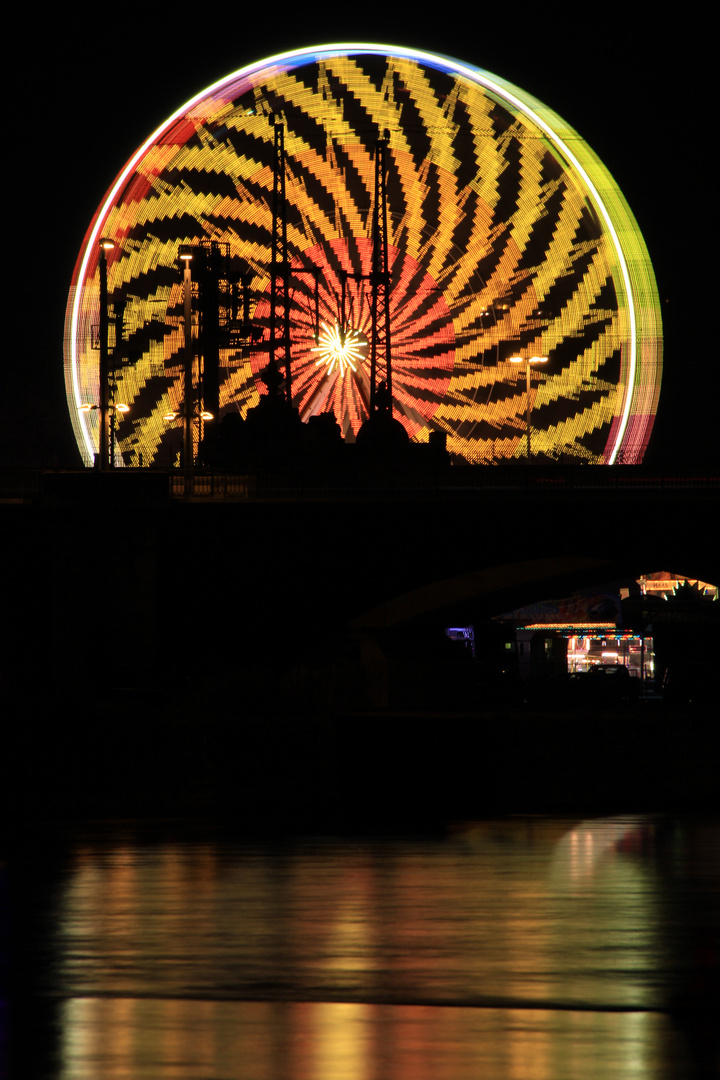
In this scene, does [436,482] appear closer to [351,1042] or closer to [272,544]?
[272,544]

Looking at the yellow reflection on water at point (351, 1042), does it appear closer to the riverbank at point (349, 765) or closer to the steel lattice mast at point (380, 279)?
the riverbank at point (349, 765)

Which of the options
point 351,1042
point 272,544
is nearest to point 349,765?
point 351,1042

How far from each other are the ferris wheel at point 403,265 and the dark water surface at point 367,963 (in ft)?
108

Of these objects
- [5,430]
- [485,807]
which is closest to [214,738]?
[485,807]

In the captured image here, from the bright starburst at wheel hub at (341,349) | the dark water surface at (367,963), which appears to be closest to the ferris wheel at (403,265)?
the bright starburst at wheel hub at (341,349)

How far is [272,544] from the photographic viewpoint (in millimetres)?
42781

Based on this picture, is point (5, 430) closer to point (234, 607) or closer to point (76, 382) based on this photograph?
point (76, 382)

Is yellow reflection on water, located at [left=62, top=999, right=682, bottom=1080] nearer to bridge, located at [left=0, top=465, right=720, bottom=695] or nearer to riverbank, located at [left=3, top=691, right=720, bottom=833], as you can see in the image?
riverbank, located at [left=3, top=691, right=720, bottom=833]

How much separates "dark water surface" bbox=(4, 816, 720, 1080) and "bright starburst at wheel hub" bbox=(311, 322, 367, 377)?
32033 mm

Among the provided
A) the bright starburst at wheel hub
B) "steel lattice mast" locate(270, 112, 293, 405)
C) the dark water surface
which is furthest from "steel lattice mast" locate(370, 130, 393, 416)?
the dark water surface

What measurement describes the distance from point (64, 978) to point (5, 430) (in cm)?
9424

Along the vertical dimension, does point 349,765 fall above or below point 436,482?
below

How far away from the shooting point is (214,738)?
2662cm

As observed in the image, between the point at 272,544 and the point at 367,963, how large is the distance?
3366 cm
